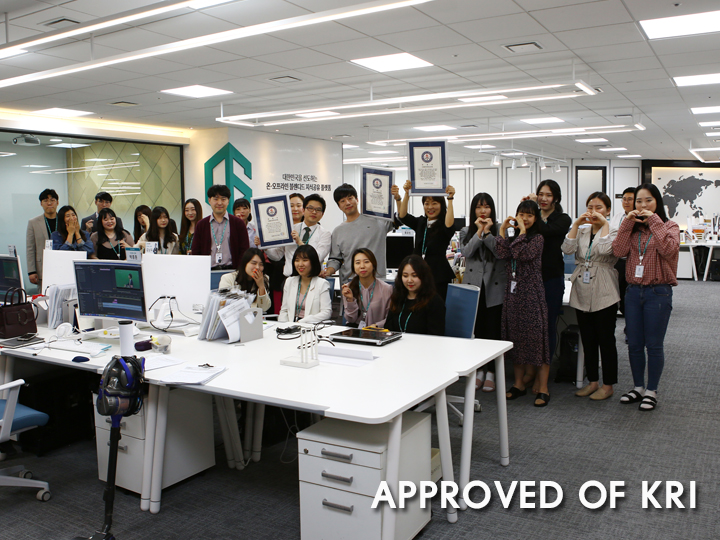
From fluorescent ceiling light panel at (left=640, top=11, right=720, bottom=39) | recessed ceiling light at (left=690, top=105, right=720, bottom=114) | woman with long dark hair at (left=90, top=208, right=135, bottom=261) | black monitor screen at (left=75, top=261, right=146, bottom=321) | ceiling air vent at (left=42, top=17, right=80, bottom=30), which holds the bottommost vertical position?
black monitor screen at (left=75, top=261, right=146, bottom=321)

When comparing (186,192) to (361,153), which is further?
(361,153)

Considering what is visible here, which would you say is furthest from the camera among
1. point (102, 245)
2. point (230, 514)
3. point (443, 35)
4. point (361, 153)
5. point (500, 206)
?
point (500, 206)

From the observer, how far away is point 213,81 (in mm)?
7125

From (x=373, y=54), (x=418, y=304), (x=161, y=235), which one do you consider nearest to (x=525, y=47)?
(x=373, y=54)

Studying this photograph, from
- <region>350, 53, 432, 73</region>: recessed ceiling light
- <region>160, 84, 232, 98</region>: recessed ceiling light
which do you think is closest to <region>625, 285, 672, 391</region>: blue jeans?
<region>350, 53, 432, 73</region>: recessed ceiling light

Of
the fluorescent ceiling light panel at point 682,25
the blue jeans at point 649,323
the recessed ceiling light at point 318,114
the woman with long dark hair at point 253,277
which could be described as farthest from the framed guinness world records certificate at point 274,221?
the recessed ceiling light at point 318,114

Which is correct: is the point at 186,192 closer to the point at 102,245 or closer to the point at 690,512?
the point at 102,245

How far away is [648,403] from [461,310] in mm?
1616

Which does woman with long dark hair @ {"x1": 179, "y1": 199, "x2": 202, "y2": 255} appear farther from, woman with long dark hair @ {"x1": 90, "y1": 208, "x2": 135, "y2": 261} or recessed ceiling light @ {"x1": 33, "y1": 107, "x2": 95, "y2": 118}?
recessed ceiling light @ {"x1": 33, "y1": 107, "x2": 95, "y2": 118}

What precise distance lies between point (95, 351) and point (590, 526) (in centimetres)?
264

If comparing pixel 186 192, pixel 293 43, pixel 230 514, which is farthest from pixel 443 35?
pixel 186 192

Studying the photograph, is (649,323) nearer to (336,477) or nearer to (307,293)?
(307,293)

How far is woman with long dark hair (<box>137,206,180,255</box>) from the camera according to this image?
600 centimetres

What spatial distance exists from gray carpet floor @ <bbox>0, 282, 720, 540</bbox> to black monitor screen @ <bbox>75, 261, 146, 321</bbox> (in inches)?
35.8
